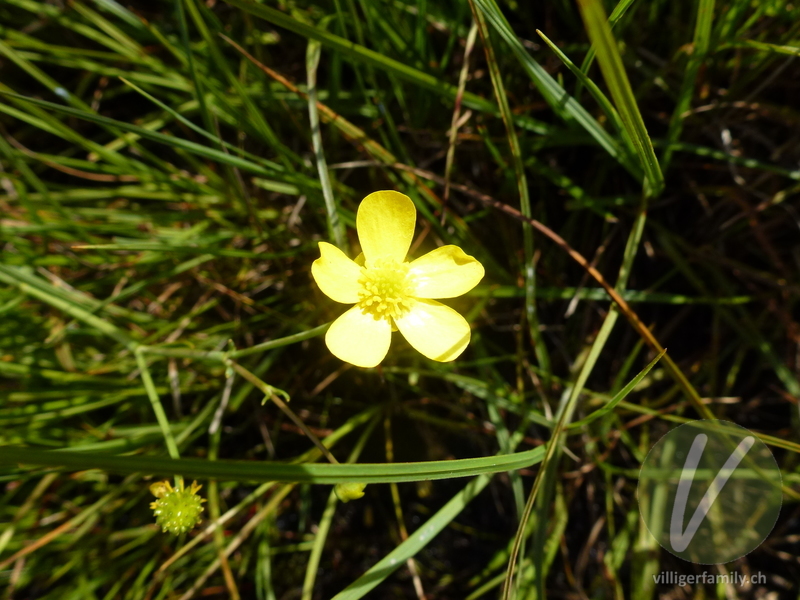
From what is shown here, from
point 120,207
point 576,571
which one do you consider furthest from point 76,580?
point 576,571

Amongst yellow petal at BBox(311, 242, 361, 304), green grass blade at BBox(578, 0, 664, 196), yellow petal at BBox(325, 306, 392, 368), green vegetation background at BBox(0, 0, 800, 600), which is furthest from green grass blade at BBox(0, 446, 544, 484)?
green grass blade at BBox(578, 0, 664, 196)

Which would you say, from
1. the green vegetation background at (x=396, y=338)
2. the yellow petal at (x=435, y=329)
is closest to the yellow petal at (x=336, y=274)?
the yellow petal at (x=435, y=329)

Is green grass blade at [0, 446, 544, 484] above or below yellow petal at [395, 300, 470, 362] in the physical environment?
below

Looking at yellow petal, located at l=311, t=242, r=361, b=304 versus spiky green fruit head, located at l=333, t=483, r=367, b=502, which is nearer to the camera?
spiky green fruit head, located at l=333, t=483, r=367, b=502

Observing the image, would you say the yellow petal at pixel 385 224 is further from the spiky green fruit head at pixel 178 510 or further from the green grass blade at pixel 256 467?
the spiky green fruit head at pixel 178 510

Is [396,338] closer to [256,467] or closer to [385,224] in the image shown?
[385,224]

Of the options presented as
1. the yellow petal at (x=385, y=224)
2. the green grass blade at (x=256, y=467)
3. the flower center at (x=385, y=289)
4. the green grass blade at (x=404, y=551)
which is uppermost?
the yellow petal at (x=385, y=224)

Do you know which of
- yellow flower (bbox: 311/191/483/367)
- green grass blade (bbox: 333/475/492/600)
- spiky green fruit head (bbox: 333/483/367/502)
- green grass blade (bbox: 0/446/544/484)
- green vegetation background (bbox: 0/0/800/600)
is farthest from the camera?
green vegetation background (bbox: 0/0/800/600)

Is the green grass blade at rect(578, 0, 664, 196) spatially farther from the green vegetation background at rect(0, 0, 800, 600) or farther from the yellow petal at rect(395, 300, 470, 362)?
the yellow petal at rect(395, 300, 470, 362)
